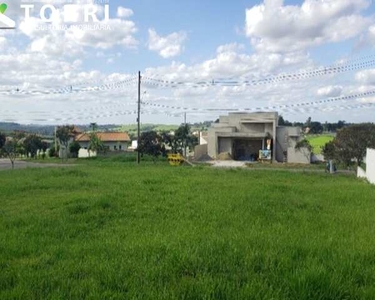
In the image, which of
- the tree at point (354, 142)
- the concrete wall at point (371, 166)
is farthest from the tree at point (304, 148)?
the concrete wall at point (371, 166)

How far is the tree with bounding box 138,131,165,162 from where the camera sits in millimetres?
41938

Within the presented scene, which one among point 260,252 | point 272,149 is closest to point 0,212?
point 260,252

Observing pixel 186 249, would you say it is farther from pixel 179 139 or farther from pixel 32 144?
pixel 32 144

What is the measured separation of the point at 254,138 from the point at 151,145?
41.8 ft

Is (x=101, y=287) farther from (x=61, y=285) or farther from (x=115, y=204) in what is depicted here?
(x=115, y=204)

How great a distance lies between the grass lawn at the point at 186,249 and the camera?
4.16 metres

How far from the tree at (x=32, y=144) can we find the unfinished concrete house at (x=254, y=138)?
30433 millimetres

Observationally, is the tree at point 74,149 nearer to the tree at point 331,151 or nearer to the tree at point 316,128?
the tree at point 331,151

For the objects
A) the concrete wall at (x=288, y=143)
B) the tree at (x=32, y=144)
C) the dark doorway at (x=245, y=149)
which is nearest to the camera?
the concrete wall at (x=288, y=143)

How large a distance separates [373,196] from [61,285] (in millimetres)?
11229

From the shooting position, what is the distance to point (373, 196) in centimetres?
1254

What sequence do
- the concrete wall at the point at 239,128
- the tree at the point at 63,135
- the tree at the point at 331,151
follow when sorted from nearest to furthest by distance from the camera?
1. the tree at the point at 331,151
2. the concrete wall at the point at 239,128
3. the tree at the point at 63,135

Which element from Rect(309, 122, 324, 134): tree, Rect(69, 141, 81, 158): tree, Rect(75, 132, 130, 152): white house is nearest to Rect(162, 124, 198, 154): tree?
Rect(69, 141, 81, 158): tree

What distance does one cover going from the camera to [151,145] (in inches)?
1655
